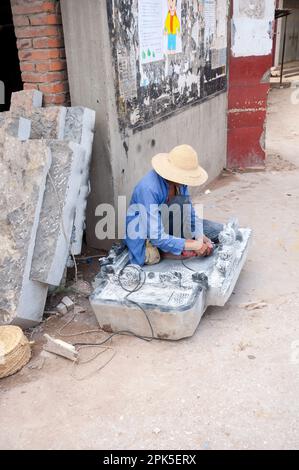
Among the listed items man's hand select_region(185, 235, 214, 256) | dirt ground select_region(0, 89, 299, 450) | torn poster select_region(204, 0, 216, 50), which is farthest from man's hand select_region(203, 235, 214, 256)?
torn poster select_region(204, 0, 216, 50)

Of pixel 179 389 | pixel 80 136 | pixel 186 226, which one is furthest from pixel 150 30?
pixel 179 389

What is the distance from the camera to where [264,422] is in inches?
106

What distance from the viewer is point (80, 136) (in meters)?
3.99

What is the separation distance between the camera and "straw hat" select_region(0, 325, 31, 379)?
3.10 metres

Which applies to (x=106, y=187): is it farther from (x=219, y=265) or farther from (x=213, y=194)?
(x=213, y=194)

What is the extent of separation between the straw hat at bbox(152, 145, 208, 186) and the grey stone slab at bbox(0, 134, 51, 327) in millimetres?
906

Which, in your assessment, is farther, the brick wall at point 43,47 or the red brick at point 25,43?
the red brick at point 25,43

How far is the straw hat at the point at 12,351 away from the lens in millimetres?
3102

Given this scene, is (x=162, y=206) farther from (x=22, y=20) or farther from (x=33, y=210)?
(x=22, y=20)

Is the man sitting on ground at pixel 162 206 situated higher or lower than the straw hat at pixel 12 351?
higher

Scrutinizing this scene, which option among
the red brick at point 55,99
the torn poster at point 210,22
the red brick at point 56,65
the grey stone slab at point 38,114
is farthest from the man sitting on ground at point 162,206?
the torn poster at point 210,22

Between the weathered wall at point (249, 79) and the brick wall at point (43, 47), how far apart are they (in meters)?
3.90

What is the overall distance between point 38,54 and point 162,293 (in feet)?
8.13

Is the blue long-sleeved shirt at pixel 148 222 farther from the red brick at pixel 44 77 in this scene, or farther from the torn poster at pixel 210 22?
the torn poster at pixel 210 22
